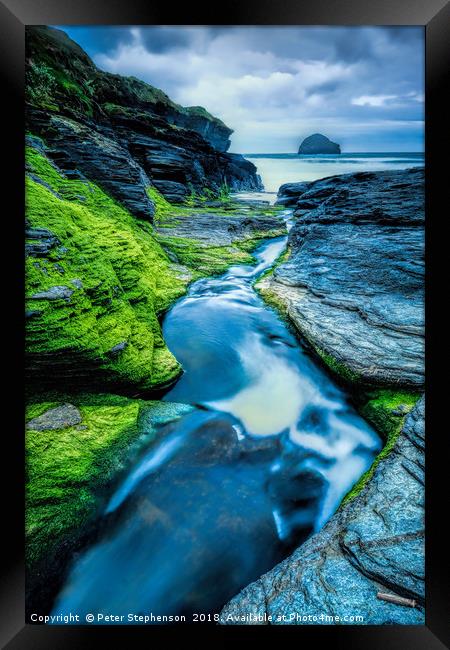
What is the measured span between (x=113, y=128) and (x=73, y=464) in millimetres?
10568

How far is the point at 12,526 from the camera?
8.87 feet

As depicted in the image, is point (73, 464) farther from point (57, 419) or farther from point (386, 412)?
point (386, 412)

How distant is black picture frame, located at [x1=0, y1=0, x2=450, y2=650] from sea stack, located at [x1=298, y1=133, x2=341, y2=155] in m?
1.68

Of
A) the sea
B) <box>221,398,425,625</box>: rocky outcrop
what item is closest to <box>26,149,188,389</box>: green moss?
<box>221,398,425,625</box>: rocky outcrop

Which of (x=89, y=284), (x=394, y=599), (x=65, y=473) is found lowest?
(x=394, y=599)

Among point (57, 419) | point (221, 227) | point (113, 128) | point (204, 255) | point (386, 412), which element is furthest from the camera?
point (221, 227)

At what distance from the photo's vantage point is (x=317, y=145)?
465 centimetres

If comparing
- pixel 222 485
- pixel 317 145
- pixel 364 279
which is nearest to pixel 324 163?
pixel 317 145

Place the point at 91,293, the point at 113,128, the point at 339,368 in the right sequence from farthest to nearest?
the point at 113,128
the point at 339,368
the point at 91,293

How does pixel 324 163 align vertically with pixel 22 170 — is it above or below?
above

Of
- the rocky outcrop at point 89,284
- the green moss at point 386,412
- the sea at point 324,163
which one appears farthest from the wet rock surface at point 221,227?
the green moss at point 386,412

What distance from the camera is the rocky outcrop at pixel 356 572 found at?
7.40ft

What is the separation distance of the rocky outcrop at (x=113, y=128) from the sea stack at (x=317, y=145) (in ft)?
4.28

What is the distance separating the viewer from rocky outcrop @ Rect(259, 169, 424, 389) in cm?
439
